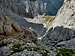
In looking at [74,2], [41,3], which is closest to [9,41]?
[74,2]

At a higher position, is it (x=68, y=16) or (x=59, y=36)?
(x=68, y=16)

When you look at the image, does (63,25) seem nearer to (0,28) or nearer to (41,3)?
(0,28)

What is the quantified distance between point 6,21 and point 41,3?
70.6 metres

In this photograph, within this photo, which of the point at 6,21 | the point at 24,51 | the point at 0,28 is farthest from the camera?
the point at 6,21

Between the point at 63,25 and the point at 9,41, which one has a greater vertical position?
the point at 9,41

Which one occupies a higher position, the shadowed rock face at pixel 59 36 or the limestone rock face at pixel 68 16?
the limestone rock face at pixel 68 16

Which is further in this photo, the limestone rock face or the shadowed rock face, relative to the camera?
the limestone rock face

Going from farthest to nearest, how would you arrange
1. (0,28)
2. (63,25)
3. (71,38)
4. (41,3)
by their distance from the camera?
(41,3) < (63,25) < (71,38) < (0,28)

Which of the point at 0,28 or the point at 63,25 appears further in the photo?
the point at 63,25

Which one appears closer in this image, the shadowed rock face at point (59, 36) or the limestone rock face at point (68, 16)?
the shadowed rock face at point (59, 36)

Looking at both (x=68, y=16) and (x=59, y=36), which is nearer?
(x=59, y=36)

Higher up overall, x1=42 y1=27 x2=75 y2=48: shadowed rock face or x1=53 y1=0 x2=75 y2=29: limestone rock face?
x1=53 y1=0 x2=75 y2=29: limestone rock face

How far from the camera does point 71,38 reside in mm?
46062

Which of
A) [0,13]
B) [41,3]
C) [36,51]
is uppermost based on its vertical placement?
[0,13]
